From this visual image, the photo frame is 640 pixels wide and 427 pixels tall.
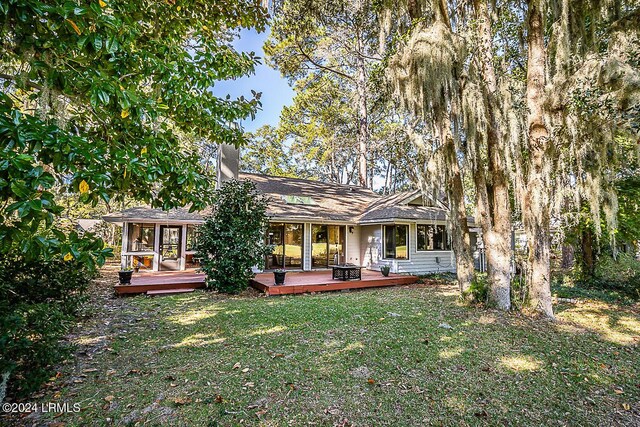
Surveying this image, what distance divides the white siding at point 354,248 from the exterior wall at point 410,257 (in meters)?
0.20

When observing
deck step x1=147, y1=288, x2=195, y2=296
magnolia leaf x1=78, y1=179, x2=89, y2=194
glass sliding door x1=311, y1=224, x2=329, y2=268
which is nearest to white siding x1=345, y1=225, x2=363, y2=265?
glass sliding door x1=311, y1=224, x2=329, y2=268

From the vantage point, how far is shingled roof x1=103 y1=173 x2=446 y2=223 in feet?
36.7

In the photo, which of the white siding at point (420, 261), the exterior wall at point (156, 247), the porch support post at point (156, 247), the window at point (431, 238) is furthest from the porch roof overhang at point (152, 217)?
the window at point (431, 238)

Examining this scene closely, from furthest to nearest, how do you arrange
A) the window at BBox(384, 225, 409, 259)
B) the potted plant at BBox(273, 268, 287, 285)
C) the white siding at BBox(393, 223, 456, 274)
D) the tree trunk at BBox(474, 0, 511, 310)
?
1. the window at BBox(384, 225, 409, 259)
2. the white siding at BBox(393, 223, 456, 274)
3. the potted plant at BBox(273, 268, 287, 285)
4. the tree trunk at BBox(474, 0, 511, 310)

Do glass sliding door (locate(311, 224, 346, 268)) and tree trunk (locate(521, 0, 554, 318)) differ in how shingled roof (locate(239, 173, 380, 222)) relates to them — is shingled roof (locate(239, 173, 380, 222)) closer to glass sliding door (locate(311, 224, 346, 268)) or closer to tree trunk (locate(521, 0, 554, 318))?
glass sliding door (locate(311, 224, 346, 268))

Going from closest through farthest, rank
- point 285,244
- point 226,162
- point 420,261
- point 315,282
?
1. point 315,282
2. point 226,162
3. point 285,244
4. point 420,261

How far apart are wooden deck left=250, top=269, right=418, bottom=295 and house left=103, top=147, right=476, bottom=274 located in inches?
35.9

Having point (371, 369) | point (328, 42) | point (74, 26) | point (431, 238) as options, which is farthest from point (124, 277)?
point (328, 42)

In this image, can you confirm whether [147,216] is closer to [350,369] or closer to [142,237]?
[142,237]

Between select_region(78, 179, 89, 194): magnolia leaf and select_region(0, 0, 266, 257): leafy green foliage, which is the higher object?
select_region(0, 0, 266, 257): leafy green foliage

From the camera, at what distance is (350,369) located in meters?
3.81

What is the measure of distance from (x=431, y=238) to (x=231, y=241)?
8544 millimetres

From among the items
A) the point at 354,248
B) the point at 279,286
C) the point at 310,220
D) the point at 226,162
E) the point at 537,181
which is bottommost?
the point at 279,286

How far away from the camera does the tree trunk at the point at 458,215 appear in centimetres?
701
